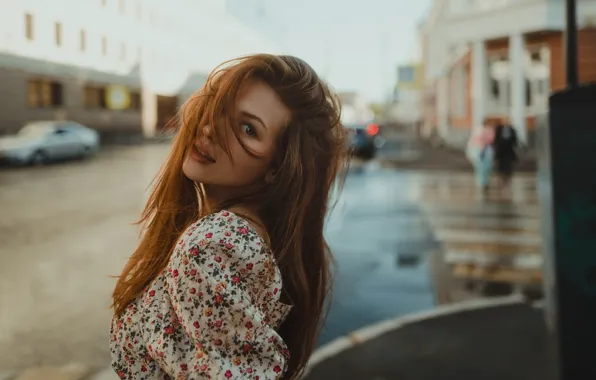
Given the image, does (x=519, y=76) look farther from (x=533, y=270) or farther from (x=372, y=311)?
(x=372, y=311)

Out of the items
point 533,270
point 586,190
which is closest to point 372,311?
point 533,270

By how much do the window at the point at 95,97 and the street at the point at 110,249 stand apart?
20.5 metres

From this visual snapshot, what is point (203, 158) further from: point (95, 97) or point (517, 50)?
point (95, 97)

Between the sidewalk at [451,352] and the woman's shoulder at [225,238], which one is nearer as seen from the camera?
the woman's shoulder at [225,238]

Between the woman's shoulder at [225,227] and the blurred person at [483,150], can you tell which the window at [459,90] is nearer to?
the blurred person at [483,150]

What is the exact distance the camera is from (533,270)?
7898mm

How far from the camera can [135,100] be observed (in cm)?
4550

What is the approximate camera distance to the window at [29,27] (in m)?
22.1

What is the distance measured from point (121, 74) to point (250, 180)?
4006 centimetres

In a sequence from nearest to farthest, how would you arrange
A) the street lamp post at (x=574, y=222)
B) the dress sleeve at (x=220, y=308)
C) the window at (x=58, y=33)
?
1. the dress sleeve at (x=220, y=308)
2. the street lamp post at (x=574, y=222)
3. the window at (x=58, y=33)

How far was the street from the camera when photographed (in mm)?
5551

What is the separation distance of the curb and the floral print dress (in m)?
3.22

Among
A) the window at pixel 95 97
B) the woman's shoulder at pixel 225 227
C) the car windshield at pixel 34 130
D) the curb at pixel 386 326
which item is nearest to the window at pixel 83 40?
the window at pixel 95 97

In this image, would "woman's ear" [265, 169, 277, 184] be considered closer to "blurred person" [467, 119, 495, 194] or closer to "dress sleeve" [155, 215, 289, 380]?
"dress sleeve" [155, 215, 289, 380]
